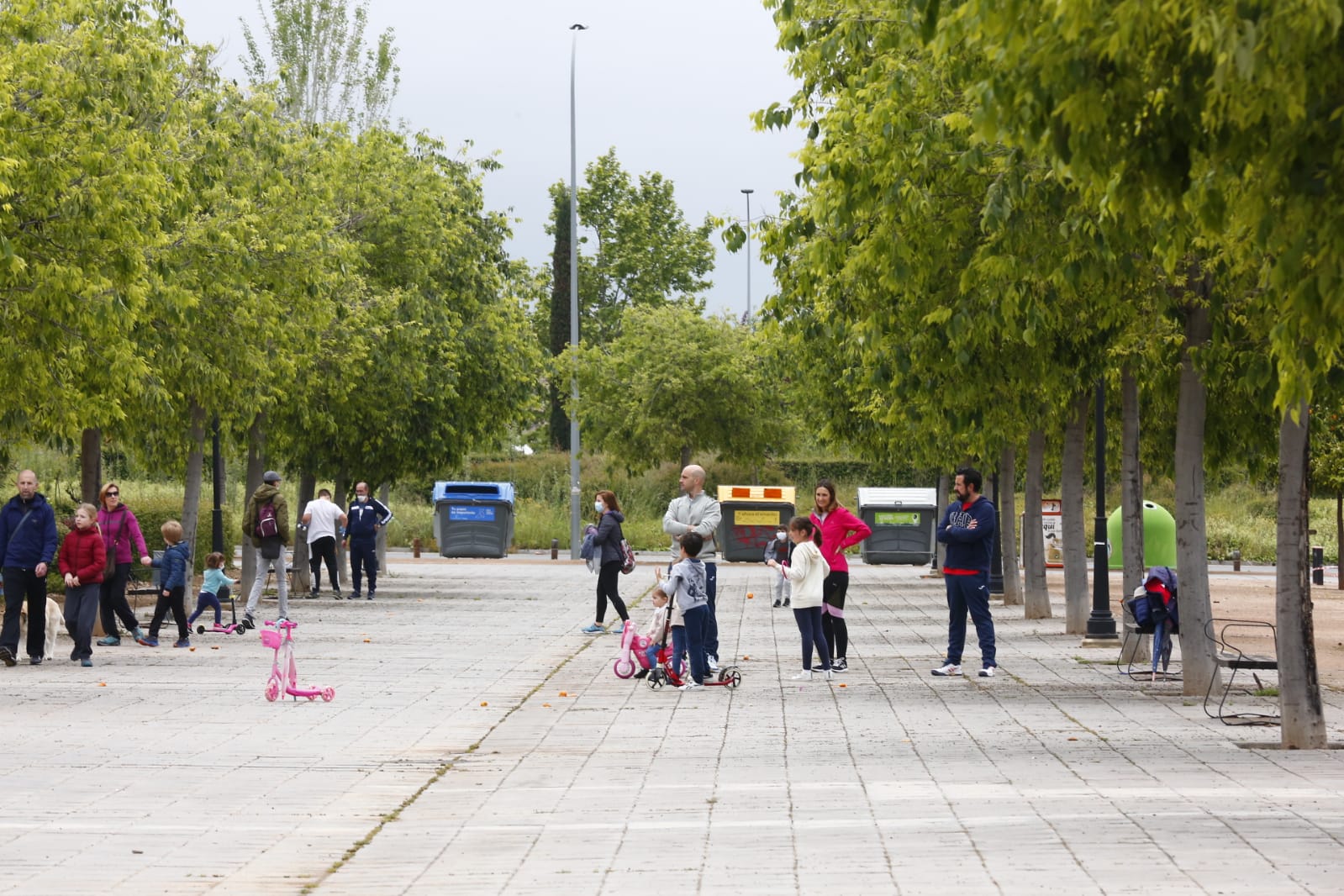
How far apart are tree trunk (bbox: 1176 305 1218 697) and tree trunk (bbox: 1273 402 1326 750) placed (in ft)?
7.38

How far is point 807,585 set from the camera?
50.9 feet

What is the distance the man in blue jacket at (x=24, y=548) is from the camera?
16922 mm

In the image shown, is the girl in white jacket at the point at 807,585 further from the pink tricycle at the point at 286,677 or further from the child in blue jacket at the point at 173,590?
the child in blue jacket at the point at 173,590

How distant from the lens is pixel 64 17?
1736 centimetres

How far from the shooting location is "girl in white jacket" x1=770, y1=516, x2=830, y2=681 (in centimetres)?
1545

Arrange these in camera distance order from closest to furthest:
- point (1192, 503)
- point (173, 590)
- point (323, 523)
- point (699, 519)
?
point (1192, 503) < point (699, 519) < point (173, 590) < point (323, 523)

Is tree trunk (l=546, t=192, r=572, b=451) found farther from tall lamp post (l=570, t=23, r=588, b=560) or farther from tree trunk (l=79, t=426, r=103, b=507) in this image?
tree trunk (l=79, t=426, r=103, b=507)

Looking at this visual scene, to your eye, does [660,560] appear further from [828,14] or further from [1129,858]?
[1129,858]

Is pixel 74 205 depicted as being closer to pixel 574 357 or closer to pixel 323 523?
pixel 323 523

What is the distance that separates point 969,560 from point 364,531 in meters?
16.2

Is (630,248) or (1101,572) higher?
(630,248)

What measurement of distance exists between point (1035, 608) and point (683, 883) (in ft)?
61.3

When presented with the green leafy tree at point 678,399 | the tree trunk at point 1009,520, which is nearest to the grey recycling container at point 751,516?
the green leafy tree at point 678,399

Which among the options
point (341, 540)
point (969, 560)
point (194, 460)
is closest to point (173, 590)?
point (194, 460)
